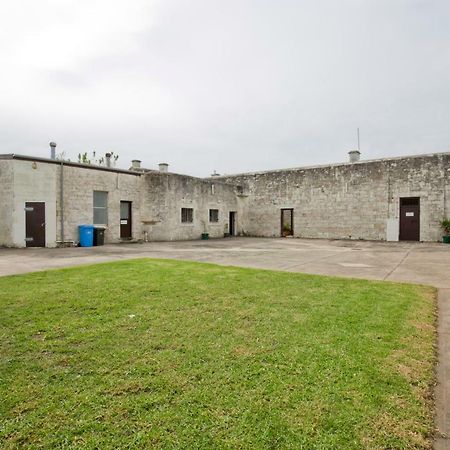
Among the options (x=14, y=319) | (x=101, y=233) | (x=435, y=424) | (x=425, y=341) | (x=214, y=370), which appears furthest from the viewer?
(x=101, y=233)

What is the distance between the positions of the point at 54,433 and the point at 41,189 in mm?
14642

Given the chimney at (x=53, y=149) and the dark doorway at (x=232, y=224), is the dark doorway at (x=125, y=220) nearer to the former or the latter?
the chimney at (x=53, y=149)

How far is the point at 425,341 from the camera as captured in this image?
3.39 metres

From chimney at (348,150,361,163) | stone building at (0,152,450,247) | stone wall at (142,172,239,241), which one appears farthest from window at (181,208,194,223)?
chimney at (348,150,361,163)

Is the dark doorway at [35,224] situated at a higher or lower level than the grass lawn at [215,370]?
higher

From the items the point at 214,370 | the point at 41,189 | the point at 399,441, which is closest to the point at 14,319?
the point at 214,370

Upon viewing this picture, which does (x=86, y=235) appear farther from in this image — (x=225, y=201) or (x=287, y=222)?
(x=287, y=222)

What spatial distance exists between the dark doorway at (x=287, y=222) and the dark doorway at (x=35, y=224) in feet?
54.8

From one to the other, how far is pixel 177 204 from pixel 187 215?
1.32m

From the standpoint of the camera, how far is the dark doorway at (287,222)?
25.2 meters

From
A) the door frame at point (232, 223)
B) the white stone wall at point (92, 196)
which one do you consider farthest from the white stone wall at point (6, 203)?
the door frame at point (232, 223)

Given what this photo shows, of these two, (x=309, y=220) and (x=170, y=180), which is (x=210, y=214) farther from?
(x=309, y=220)

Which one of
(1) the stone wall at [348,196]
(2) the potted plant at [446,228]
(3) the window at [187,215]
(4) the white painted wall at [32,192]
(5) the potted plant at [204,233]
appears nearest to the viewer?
(4) the white painted wall at [32,192]

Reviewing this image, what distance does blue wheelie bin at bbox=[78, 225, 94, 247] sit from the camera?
15.3 m
